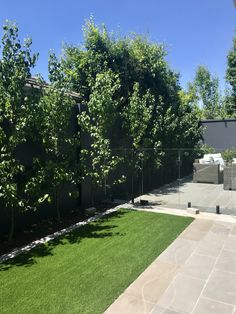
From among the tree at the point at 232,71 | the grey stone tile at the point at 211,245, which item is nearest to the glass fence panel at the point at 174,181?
the grey stone tile at the point at 211,245

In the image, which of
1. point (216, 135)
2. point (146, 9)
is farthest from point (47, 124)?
point (216, 135)

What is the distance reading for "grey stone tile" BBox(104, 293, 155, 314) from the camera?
3631mm

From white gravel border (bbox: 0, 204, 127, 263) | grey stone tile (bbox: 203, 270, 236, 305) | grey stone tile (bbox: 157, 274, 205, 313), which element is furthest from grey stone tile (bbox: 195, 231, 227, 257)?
white gravel border (bbox: 0, 204, 127, 263)

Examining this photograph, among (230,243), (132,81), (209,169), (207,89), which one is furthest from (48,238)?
(207,89)

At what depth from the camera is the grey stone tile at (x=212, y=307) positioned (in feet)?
11.9

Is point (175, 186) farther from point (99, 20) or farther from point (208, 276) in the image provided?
point (99, 20)

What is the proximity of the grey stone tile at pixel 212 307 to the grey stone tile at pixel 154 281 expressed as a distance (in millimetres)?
552

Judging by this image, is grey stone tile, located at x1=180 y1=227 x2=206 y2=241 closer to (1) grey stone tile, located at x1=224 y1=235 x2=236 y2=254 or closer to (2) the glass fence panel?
(1) grey stone tile, located at x1=224 y1=235 x2=236 y2=254

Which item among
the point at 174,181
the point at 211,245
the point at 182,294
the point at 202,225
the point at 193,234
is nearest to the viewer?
the point at 182,294

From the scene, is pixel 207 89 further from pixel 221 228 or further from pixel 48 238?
pixel 48 238

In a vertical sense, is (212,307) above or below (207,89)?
below

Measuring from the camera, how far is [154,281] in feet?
14.4

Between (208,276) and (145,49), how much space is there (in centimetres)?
1016

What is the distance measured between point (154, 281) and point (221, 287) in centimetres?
98
